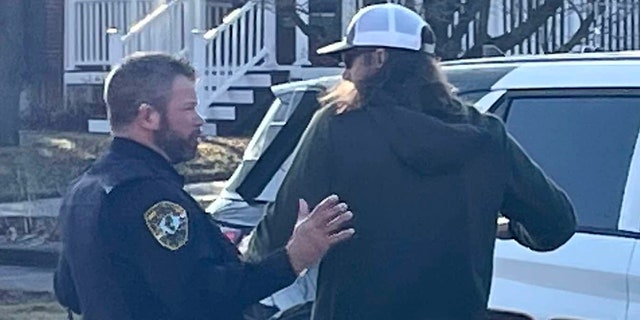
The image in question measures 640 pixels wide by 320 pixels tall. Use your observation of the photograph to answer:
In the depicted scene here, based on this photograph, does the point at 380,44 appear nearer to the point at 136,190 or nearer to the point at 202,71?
the point at 136,190

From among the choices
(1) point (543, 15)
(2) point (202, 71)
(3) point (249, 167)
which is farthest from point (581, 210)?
(2) point (202, 71)

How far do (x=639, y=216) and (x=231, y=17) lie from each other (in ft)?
52.3

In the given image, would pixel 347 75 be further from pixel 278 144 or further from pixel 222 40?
pixel 222 40

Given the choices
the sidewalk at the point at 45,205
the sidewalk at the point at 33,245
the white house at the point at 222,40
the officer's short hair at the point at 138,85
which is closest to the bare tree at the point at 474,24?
the white house at the point at 222,40

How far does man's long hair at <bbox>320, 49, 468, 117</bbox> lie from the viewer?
12.9 ft

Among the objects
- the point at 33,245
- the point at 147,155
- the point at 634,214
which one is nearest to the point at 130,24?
the point at 33,245

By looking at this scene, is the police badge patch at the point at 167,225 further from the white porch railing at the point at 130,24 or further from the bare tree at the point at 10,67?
the white porch railing at the point at 130,24

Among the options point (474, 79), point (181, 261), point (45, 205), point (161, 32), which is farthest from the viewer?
point (161, 32)

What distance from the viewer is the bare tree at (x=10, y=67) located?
1981 cm

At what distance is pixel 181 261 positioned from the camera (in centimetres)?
360

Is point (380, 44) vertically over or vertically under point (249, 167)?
over

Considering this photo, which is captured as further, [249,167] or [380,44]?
[249,167]

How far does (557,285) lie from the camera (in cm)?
464

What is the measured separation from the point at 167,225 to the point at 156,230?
0.03 meters
